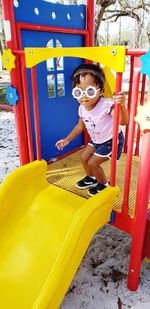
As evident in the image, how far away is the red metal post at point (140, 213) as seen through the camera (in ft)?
4.65

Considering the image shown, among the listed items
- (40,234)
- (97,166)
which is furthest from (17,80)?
(40,234)

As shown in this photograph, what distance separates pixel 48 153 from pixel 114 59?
138 centimetres

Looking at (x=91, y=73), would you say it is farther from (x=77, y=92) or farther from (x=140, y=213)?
(x=140, y=213)

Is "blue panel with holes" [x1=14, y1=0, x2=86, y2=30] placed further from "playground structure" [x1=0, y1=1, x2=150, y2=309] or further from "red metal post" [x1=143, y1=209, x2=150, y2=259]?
"red metal post" [x1=143, y1=209, x2=150, y2=259]

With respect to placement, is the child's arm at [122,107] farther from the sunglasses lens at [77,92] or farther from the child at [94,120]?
the sunglasses lens at [77,92]

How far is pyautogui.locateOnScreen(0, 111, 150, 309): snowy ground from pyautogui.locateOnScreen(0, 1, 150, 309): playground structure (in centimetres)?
9

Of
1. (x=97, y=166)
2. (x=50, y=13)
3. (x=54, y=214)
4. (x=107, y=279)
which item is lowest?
(x=107, y=279)

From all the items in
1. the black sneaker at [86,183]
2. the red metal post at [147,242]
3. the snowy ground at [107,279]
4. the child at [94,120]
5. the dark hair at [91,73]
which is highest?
the dark hair at [91,73]

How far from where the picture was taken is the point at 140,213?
155 centimetres

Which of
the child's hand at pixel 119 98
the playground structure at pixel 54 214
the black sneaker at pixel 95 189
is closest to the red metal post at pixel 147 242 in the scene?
the playground structure at pixel 54 214

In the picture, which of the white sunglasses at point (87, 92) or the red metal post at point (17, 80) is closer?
the white sunglasses at point (87, 92)

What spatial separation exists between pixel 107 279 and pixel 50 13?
2.11 metres

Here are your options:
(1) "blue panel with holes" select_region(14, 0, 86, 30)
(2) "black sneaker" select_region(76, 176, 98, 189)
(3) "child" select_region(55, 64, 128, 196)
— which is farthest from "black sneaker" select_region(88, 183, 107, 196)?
(1) "blue panel with holes" select_region(14, 0, 86, 30)

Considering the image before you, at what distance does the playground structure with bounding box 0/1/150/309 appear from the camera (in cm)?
141
